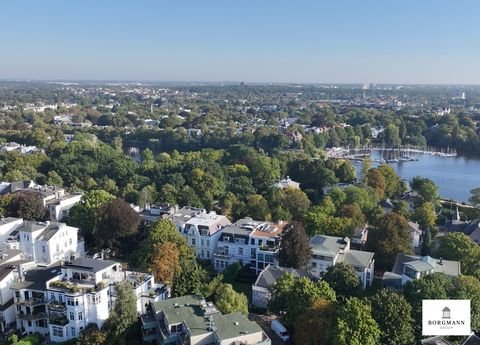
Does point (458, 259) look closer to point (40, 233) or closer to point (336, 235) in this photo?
point (336, 235)

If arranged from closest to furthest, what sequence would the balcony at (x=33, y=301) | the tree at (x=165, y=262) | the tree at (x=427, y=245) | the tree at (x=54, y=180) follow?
the balcony at (x=33, y=301) → the tree at (x=165, y=262) → the tree at (x=427, y=245) → the tree at (x=54, y=180)

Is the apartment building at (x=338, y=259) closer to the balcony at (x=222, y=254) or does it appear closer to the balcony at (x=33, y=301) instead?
the balcony at (x=222, y=254)

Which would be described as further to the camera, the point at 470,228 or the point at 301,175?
the point at 301,175

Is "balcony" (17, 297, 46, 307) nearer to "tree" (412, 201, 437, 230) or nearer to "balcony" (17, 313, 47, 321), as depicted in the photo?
"balcony" (17, 313, 47, 321)

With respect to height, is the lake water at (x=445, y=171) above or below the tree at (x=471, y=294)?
below

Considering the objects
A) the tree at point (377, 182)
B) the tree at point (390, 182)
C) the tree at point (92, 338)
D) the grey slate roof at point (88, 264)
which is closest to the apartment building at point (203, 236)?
the grey slate roof at point (88, 264)

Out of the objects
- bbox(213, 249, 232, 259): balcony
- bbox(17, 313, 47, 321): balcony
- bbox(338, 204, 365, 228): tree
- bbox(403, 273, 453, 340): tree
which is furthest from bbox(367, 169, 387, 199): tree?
bbox(17, 313, 47, 321): balcony

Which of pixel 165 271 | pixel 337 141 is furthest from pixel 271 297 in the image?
pixel 337 141
